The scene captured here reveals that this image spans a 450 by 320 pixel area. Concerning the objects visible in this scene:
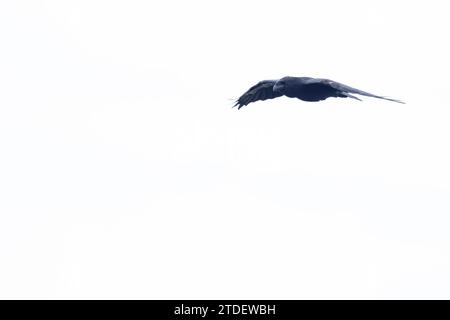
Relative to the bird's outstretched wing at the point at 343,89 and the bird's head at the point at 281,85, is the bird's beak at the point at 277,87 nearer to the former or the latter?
the bird's head at the point at 281,85

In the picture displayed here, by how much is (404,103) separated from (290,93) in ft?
25.5

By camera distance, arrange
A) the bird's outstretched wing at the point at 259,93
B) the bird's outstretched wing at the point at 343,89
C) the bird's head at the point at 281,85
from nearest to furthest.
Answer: the bird's outstretched wing at the point at 343,89
the bird's head at the point at 281,85
the bird's outstretched wing at the point at 259,93

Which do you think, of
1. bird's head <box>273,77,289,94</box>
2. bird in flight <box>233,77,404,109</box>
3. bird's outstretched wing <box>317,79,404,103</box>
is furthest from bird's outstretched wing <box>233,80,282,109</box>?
bird's outstretched wing <box>317,79,404,103</box>

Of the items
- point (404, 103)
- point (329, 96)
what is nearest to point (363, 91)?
point (329, 96)

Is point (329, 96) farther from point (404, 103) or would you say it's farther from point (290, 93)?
point (404, 103)

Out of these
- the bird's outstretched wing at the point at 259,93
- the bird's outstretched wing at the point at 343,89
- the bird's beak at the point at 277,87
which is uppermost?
the bird's outstretched wing at the point at 259,93

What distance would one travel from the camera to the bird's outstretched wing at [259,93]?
124 ft

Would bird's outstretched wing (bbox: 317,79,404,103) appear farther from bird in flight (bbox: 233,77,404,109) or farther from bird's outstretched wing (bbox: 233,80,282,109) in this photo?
bird's outstretched wing (bbox: 233,80,282,109)

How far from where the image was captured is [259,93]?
38.1m

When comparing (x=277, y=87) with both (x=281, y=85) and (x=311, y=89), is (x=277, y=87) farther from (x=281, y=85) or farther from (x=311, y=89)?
(x=311, y=89)

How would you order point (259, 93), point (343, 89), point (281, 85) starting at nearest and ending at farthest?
point (343, 89)
point (281, 85)
point (259, 93)

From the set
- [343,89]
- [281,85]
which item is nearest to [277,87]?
[281,85]

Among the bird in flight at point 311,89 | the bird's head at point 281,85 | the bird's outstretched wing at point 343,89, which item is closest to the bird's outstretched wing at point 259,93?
the bird in flight at point 311,89

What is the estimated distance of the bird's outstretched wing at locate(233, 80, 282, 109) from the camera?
3778cm
